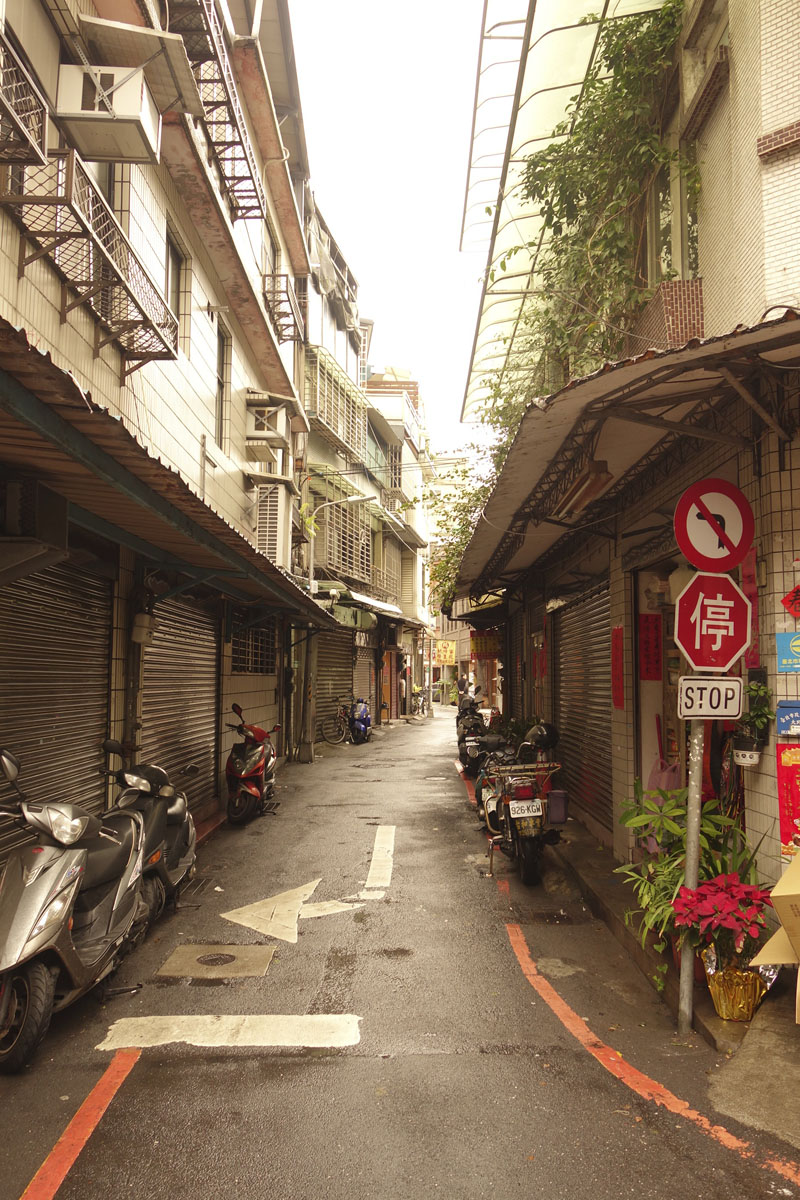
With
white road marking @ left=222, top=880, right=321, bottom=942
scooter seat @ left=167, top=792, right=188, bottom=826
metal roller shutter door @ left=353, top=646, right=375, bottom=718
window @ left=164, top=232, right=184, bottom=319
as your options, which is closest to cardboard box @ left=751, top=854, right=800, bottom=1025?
white road marking @ left=222, top=880, right=321, bottom=942

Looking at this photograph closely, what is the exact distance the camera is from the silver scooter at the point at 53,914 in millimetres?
3818

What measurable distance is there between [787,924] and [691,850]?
0.73 m

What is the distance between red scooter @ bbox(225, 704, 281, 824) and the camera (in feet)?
34.0

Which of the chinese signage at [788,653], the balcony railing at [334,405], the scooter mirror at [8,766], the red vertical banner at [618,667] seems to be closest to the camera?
the scooter mirror at [8,766]

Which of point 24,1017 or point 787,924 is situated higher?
point 787,924

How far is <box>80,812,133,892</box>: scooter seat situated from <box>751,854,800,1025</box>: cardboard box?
11.6 feet

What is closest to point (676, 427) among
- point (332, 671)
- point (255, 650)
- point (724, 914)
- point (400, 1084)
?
point (724, 914)

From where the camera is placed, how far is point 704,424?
219 inches

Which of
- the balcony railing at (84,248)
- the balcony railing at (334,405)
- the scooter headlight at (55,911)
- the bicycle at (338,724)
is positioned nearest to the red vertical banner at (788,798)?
the scooter headlight at (55,911)

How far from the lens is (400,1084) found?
3.75m

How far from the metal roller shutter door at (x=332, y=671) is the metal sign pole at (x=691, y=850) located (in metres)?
15.9

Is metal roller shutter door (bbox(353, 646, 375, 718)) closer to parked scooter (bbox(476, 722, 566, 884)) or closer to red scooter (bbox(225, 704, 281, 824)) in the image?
red scooter (bbox(225, 704, 281, 824))

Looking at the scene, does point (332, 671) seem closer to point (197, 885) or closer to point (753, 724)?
point (197, 885)

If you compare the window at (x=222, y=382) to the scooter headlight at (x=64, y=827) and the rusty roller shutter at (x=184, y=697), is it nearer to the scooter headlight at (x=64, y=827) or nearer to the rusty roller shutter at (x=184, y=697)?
the rusty roller shutter at (x=184, y=697)
